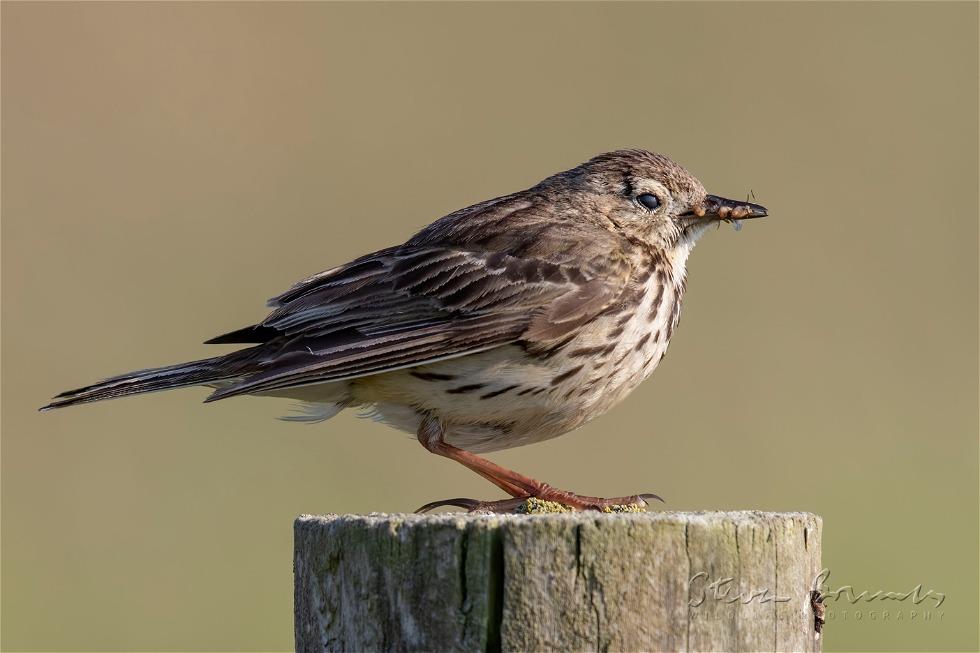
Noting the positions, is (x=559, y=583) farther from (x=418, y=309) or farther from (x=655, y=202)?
(x=655, y=202)

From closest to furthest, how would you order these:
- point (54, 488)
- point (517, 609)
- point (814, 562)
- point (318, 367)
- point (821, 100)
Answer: point (517, 609), point (814, 562), point (318, 367), point (54, 488), point (821, 100)

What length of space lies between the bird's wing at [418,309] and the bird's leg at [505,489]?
0.50 meters

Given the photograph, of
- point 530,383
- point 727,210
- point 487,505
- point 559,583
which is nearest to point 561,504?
point 487,505

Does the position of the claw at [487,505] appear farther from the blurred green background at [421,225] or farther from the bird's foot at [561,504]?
the blurred green background at [421,225]

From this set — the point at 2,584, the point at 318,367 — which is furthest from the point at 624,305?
the point at 2,584

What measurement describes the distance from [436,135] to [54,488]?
7.82 meters

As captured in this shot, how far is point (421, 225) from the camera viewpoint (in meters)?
17.1

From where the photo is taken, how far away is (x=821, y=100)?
21000 mm

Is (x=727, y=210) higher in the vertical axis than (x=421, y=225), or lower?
lower

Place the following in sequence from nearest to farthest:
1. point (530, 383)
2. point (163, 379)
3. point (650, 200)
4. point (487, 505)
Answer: point (487, 505) < point (530, 383) < point (163, 379) < point (650, 200)

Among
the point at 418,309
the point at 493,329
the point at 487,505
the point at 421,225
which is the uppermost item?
the point at 421,225

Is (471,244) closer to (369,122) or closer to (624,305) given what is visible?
(624,305)

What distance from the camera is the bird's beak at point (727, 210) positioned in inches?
309

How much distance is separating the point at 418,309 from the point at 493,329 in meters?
0.50
